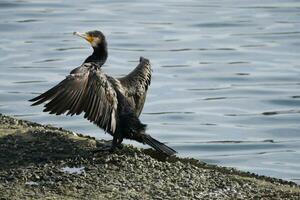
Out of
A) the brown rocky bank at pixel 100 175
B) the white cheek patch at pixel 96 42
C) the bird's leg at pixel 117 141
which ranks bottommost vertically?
the brown rocky bank at pixel 100 175

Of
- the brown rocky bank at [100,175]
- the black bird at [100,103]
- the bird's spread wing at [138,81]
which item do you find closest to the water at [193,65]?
the bird's spread wing at [138,81]

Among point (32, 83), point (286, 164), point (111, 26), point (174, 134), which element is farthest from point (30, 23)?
point (286, 164)

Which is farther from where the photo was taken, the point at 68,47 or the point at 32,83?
the point at 68,47

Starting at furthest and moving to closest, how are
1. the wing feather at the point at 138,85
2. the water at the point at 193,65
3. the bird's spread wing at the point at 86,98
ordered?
the water at the point at 193,65, the wing feather at the point at 138,85, the bird's spread wing at the point at 86,98

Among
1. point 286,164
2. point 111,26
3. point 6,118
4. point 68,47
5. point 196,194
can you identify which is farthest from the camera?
point 111,26

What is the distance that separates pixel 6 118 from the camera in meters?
10.6

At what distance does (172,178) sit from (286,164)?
4732 mm

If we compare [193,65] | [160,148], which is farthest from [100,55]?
[193,65]

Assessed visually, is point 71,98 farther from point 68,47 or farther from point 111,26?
point 111,26

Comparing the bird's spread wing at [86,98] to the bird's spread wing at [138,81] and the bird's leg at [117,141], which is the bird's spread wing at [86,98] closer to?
the bird's leg at [117,141]

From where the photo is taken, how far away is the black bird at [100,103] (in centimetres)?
933

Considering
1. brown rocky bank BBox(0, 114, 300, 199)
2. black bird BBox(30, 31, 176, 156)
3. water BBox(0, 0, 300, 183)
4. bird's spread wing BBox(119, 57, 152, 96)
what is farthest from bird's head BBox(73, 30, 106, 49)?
water BBox(0, 0, 300, 183)

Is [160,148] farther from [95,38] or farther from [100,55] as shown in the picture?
[95,38]

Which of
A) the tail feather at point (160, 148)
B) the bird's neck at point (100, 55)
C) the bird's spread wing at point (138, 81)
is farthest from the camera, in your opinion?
the bird's neck at point (100, 55)
